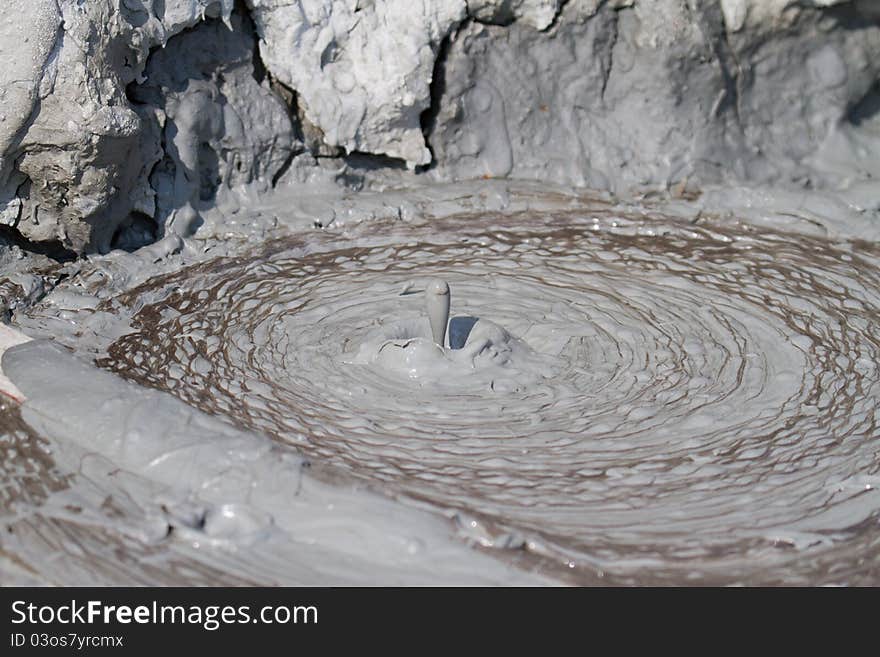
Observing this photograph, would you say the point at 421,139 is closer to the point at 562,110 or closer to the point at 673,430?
the point at 562,110

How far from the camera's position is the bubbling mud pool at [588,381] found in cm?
253

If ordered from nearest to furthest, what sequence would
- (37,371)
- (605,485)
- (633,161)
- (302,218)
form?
(605,485) < (37,371) < (302,218) < (633,161)

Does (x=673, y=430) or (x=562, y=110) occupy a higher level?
(x=562, y=110)

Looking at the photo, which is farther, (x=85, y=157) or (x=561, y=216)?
(x=561, y=216)

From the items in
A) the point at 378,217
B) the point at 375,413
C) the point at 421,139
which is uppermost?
the point at 421,139

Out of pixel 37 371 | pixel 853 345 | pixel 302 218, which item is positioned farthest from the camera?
pixel 302 218

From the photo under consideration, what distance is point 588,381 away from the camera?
3195mm

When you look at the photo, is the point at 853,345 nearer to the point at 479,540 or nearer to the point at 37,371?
the point at 479,540

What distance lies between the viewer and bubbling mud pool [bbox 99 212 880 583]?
253cm

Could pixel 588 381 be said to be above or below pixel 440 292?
below

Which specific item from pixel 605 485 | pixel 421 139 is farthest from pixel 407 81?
pixel 605 485

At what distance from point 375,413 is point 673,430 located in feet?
2.66

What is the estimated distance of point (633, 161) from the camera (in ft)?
14.5

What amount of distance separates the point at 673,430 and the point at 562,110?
6.25ft
